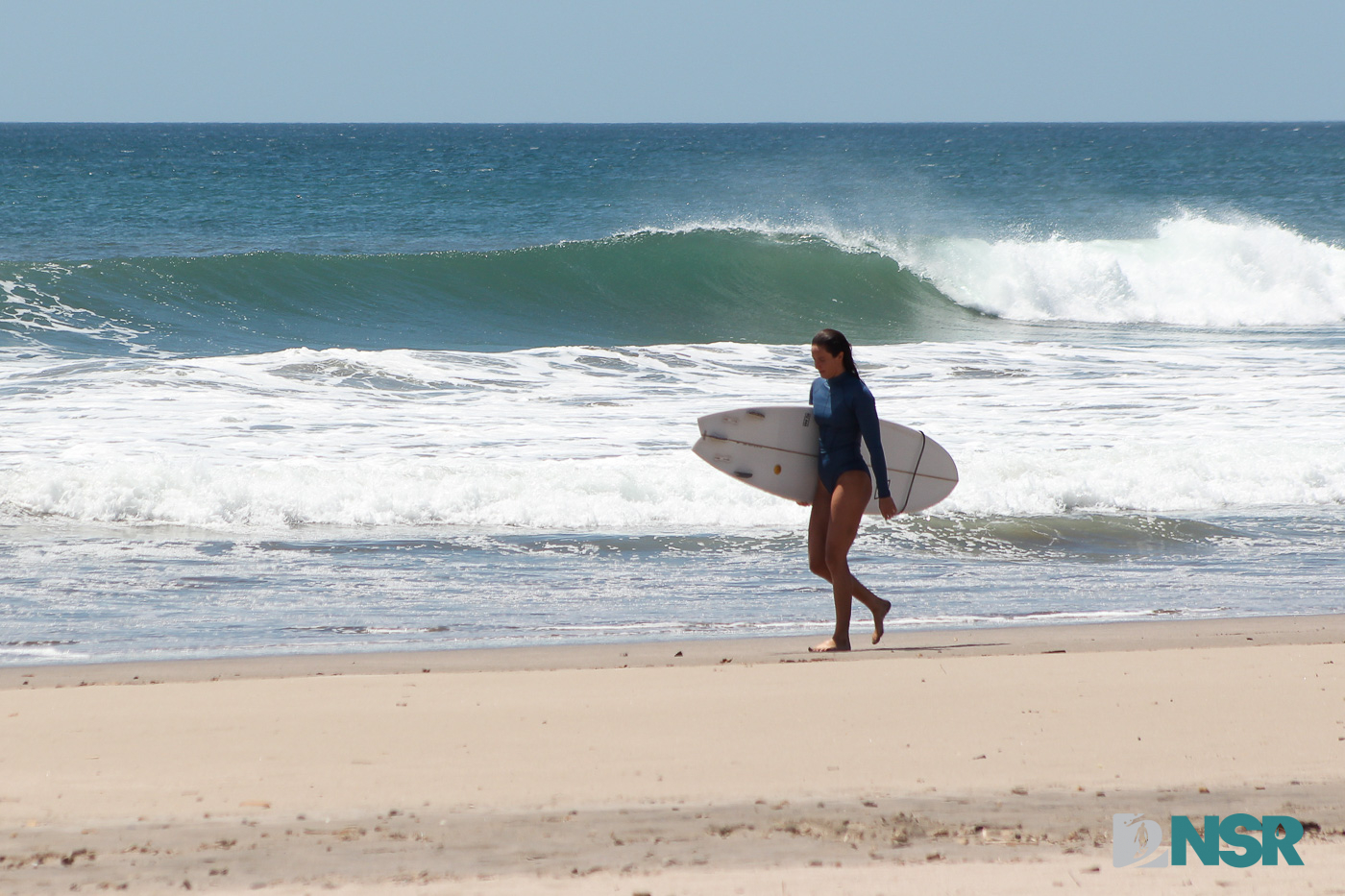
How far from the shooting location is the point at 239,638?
464 centimetres

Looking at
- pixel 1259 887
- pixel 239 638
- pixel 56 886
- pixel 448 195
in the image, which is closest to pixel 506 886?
pixel 56 886

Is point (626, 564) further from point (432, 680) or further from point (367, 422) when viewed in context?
point (367, 422)

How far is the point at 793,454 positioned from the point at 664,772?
6.83 ft

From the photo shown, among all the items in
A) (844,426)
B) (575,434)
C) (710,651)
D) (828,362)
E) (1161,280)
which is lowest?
(710,651)

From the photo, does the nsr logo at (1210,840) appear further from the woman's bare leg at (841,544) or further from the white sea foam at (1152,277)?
the white sea foam at (1152,277)

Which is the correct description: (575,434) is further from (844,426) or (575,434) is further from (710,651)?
(844,426)

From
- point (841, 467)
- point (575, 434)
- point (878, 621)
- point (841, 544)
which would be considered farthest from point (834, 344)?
point (575, 434)

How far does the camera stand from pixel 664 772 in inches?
116

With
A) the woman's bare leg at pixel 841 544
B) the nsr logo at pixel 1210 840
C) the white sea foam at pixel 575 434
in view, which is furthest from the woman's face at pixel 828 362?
the white sea foam at pixel 575 434

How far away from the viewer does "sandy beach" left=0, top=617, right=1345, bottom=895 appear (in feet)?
7.95

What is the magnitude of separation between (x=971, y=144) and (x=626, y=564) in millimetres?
72778

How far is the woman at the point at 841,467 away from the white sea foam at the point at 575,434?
249 cm

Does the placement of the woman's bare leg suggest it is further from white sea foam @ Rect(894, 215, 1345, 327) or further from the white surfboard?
white sea foam @ Rect(894, 215, 1345, 327)

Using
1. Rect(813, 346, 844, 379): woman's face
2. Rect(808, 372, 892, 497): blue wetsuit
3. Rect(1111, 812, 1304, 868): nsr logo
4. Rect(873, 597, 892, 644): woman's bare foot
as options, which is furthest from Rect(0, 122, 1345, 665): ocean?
Rect(1111, 812, 1304, 868): nsr logo
